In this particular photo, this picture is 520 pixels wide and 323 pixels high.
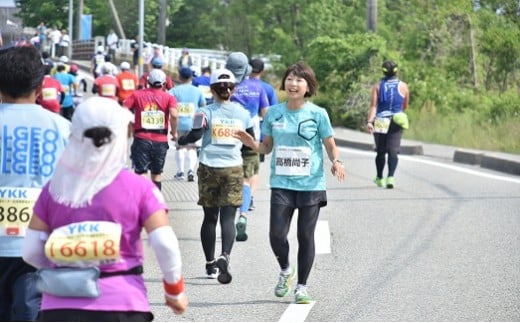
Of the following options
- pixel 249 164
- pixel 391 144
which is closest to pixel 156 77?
pixel 249 164

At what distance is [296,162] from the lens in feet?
30.5

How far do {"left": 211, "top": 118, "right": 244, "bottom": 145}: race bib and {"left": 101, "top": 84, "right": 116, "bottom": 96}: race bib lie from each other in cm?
1420

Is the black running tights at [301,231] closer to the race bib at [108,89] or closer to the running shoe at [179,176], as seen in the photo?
the running shoe at [179,176]

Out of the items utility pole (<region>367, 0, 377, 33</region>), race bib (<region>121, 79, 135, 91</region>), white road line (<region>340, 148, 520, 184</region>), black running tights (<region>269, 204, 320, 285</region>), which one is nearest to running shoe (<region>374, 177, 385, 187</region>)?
white road line (<region>340, 148, 520, 184</region>)

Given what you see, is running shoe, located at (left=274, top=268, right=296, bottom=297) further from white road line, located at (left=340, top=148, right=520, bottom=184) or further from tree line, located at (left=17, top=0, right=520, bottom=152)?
tree line, located at (left=17, top=0, right=520, bottom=152)

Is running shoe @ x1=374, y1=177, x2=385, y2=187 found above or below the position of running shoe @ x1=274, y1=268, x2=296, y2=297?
below

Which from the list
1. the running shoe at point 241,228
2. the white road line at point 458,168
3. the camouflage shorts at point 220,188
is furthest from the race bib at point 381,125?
the camouflage shorts at point 220,188

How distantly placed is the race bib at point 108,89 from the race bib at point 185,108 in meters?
7.13

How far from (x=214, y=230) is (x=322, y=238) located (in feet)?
9.21

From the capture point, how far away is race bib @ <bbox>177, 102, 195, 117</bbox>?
1745 centimetres

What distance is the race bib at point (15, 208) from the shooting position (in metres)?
6.30

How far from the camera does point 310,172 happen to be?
9320mm

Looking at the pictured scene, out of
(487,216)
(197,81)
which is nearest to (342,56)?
(197,81)

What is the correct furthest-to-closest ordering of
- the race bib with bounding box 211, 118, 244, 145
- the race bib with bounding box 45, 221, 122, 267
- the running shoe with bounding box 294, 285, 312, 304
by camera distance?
1. the race bib with bounding box 211, 118, 244, 145
2. the running shoe with bounding box 294, 285, 312, 304
3. the race bib with bounding box 45, 221, 122, 267
